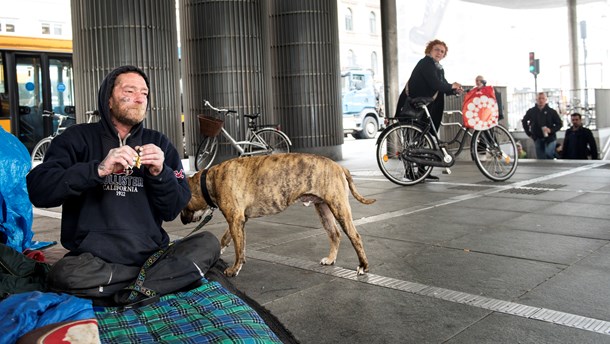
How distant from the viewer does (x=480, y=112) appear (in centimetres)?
904

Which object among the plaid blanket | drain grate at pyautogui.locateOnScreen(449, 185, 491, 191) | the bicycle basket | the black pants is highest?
the bicycle basket

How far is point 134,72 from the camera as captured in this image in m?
2.94

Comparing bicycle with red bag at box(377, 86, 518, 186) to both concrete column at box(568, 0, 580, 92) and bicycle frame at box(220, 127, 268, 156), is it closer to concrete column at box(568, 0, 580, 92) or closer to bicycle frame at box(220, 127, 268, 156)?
bicycle frame at box(220, 127, 268, 156)

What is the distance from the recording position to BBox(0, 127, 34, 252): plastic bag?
404 cm

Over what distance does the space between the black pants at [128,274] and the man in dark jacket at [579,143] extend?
13.0 meters

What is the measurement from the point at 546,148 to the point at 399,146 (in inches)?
301

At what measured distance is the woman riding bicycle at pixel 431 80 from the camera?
8.99 m

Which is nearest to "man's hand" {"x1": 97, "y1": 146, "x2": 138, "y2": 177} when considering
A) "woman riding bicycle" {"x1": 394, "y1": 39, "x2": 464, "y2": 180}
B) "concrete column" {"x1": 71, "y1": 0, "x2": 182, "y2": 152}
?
"woman riding bicycle" {"x1": 394, "y1": 39, "x2": 464, "y2": 180}

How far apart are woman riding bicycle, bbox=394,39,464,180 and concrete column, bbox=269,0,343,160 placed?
4353 millimetres

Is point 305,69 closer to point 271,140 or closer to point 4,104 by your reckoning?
point 271,140

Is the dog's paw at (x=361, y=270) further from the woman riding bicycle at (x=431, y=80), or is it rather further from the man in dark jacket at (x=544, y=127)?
the man in dark jacket at (x=544, y=127)

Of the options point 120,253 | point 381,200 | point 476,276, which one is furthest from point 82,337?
point 381,200

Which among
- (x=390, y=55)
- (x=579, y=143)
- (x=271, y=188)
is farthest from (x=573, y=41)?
(x=271, y=188)

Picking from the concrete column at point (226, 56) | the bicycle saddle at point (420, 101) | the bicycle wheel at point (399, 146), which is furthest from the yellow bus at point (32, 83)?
the bicycle saddle at point (420, 101)
